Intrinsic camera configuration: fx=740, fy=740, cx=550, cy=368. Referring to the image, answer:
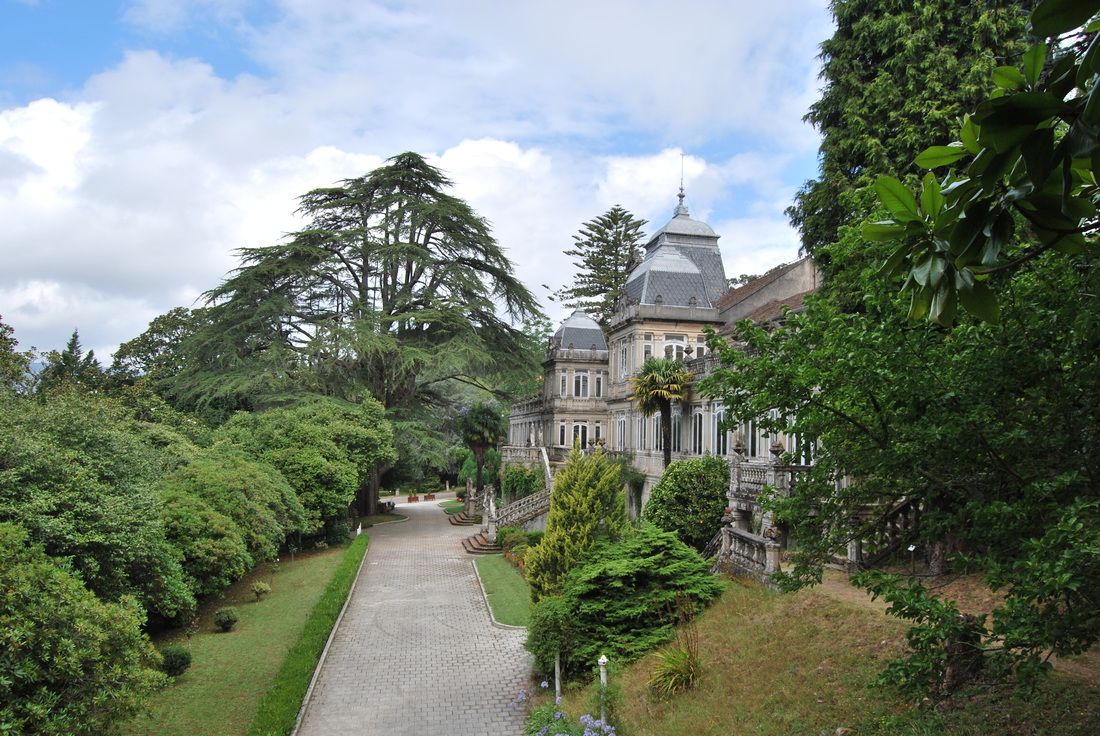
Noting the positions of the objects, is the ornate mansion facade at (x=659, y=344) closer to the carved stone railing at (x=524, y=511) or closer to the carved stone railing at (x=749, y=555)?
the carved stone railing at (x=524, y=511)

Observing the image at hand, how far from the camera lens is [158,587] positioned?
13844 mm

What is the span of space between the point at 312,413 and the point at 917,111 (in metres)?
25.6

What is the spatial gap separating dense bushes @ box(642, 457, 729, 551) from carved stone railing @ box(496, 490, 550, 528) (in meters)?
12.1

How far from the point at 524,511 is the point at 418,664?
57.2 feet

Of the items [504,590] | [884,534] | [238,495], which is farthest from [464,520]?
[884,534]

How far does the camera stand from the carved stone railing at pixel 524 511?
32812 mm

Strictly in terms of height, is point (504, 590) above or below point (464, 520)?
below

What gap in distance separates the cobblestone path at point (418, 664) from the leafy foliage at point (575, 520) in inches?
79.7

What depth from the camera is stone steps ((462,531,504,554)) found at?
3050cm

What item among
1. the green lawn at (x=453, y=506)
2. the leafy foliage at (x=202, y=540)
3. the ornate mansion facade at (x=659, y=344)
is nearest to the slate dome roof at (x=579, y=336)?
the ornate mansion facade at (x=659, y=344)

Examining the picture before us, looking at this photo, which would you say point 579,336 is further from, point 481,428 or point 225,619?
point 225,619

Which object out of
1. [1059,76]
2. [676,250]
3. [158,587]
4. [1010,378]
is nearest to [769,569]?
[1010,378]

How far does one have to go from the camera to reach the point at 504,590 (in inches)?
908

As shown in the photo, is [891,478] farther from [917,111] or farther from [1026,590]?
[917,111]
